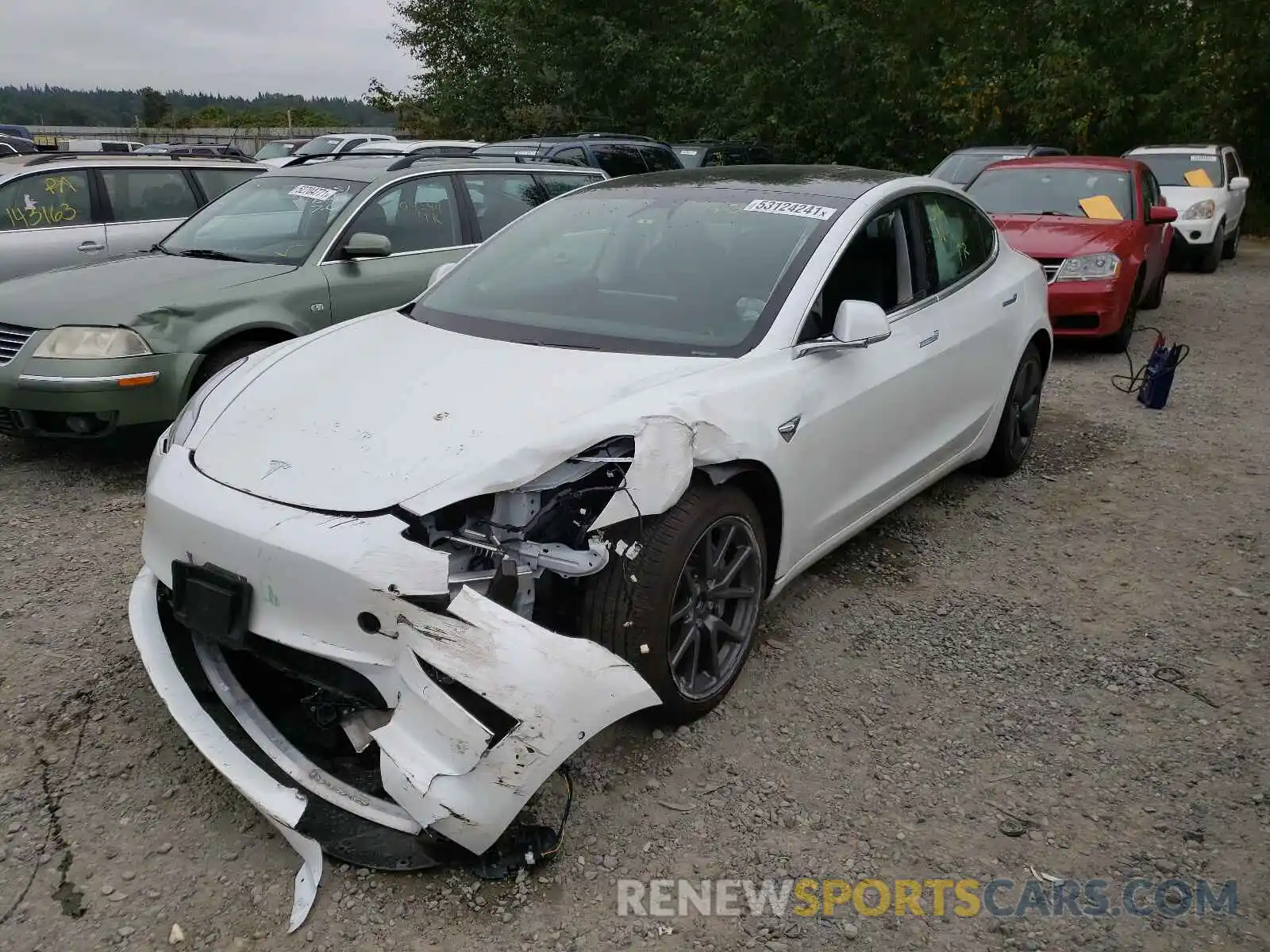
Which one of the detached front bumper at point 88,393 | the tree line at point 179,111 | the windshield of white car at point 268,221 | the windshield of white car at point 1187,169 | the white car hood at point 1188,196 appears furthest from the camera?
the tree line at point 179,111

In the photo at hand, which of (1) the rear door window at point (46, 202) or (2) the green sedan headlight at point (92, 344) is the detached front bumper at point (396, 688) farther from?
(1) the rear door window at point (46, 202)

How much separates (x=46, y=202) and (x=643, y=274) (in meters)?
5.99

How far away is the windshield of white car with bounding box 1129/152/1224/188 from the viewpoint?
13.8 metres

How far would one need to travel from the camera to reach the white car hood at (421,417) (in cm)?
258

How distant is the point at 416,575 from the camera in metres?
2.37

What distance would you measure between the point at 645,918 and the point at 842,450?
176 centimetres

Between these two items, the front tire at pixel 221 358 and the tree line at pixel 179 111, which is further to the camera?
the tree line at pixel 179 111

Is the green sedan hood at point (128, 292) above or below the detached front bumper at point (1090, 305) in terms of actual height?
above

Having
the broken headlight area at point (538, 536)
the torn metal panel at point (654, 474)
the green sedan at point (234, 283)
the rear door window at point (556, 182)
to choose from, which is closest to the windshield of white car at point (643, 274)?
the torn metal panel at point (654, 474)

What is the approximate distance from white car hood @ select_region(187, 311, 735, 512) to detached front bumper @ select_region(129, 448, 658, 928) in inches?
5.2

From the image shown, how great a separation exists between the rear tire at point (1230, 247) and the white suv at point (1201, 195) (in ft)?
0.08

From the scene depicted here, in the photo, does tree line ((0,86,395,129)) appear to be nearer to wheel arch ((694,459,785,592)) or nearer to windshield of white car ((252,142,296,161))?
windshield of white car ((252,142,296,161))

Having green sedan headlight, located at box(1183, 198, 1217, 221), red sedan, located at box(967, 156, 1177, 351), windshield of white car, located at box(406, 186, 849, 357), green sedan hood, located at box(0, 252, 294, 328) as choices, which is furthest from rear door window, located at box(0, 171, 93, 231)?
green sedan headlight, located at box(1183, 198, 1217, 221)

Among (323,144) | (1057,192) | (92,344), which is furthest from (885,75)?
(92,344)
